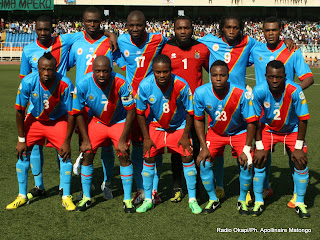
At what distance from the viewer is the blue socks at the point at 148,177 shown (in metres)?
6.12

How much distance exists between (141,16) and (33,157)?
2.61 metres

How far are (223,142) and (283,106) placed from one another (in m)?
0.91

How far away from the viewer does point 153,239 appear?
17.0ft

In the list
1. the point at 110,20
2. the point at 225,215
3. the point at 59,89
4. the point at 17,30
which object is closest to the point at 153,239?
the point at 225,215

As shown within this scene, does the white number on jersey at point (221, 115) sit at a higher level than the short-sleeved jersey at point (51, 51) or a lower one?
lower

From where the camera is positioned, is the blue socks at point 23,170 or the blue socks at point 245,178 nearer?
the blue socks at point 245,178

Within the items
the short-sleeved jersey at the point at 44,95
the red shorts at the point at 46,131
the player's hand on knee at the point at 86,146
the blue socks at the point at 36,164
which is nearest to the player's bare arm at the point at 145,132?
the player's hand on knee at the point at 86,146

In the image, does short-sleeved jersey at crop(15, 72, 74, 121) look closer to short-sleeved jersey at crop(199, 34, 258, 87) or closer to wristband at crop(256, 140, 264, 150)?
short-sleeved jersey at crop(199, 34, 258, 87)

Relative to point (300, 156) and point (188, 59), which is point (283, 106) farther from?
point (188, 59)

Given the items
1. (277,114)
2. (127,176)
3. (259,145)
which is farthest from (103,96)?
(277,114)

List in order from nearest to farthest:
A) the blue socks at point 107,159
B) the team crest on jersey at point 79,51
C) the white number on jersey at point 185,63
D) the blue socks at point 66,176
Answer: the blue socks at point 66,176 → the white number on jersey at point 185,63 → the team crest on jersey at point 79,51 → the blue socks at point 107,159

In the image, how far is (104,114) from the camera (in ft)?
19.9

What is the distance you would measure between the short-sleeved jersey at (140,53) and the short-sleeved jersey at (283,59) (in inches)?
56.1

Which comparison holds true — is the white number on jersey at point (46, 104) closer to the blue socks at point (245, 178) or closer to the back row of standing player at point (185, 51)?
the back row of standing player at point (185, 51)
